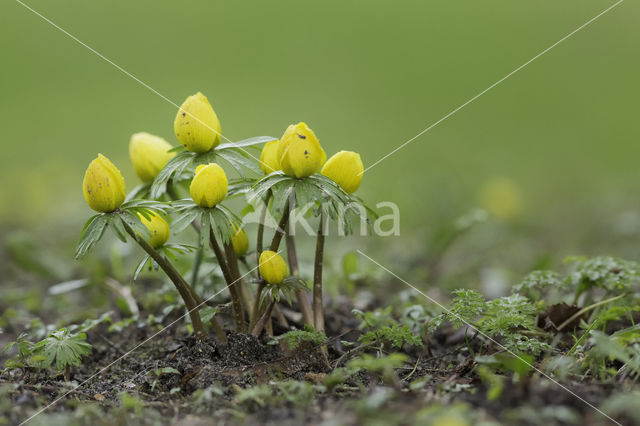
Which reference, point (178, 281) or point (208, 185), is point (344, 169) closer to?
point (208, 185)

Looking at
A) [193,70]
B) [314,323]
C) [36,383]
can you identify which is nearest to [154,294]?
[36,383]

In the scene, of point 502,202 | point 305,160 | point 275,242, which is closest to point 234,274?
point 275,242

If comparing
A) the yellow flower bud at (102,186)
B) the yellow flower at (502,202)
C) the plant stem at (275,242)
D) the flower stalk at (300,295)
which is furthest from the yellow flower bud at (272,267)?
the yellow flower at (502,202)

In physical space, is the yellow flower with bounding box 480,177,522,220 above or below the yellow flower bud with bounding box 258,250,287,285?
below

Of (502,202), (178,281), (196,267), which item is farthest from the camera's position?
(502,202)

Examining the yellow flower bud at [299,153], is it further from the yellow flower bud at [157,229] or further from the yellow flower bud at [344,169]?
the yellow flower bud at [157,229]

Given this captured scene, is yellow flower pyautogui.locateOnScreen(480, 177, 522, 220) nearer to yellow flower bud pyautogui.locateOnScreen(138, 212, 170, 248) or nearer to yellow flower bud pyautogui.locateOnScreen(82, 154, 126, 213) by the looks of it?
yellow flower bud pyautogui.locateOnScreen(138, 212, 170, 248)

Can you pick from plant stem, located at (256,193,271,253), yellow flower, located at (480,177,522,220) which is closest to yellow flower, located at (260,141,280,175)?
plant stem, located at (256,193,271,253)
